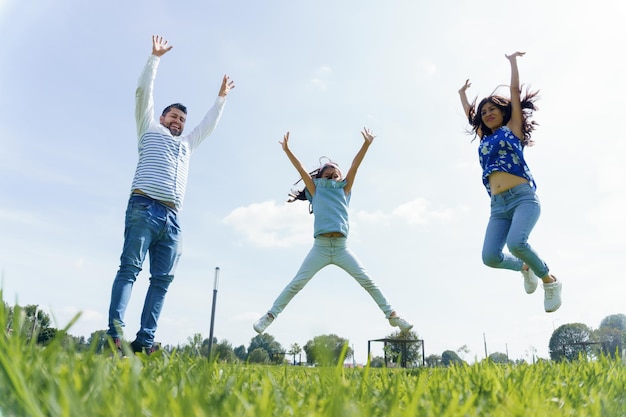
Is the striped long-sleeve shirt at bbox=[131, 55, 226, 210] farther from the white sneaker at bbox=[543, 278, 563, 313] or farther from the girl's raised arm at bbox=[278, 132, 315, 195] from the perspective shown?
the white sneaker at bbox=[543, 278, 563, 313]

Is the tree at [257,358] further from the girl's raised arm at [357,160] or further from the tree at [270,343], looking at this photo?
the girl's raised arm at [357,160]

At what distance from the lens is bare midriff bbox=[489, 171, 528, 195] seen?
5.14 metres

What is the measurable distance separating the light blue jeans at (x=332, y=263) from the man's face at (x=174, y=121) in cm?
237

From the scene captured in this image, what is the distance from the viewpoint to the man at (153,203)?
4371 millimetres

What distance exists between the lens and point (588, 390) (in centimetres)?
175

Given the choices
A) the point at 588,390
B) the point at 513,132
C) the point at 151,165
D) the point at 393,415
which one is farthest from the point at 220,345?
the point at 513,132

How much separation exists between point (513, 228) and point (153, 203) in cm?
361

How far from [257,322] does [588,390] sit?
5086 mm

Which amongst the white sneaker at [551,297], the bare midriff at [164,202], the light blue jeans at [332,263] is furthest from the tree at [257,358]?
the white sneaker at [551,297]

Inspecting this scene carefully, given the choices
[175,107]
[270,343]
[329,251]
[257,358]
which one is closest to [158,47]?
[175,107]

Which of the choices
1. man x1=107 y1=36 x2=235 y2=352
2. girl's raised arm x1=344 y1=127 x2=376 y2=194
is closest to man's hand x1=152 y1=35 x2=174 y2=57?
A: man x1=107 y1=36 x2=235 y2=352

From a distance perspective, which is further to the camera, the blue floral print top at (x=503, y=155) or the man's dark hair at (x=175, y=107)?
the man's dark hair at (x=175, y=107)

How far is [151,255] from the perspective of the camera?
4840 millimetres

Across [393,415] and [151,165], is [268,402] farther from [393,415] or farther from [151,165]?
[151,165]
